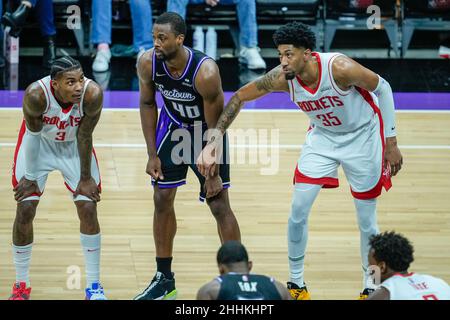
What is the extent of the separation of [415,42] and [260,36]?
7.13ft

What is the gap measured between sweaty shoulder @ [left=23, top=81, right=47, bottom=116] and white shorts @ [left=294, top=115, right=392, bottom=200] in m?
1.79

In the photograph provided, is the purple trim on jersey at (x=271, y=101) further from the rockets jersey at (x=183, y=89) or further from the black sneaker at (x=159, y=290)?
the black sneaker at (x=159, y=290)

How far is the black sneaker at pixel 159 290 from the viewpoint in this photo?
6.88m

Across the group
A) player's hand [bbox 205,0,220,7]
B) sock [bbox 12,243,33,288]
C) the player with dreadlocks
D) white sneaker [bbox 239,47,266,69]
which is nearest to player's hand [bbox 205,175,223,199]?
the player with dreadlocks

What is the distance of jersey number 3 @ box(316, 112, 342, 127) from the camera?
6.65 m

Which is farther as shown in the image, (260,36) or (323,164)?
(260,36)

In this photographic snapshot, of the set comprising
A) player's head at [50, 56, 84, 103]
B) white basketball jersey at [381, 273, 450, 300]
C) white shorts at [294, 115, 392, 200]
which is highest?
player's head at [50, 56, 84, 103]

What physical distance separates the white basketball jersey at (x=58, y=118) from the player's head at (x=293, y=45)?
1339 millimetres

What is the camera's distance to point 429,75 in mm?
12656

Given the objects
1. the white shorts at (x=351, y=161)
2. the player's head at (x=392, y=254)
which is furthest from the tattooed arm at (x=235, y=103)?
the player's head at (x=392, y=254)

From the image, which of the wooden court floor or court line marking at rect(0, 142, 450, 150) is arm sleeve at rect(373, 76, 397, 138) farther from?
court line marking at rect(0, 142, 450, 150)

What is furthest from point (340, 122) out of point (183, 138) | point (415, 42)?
point (415, 42)

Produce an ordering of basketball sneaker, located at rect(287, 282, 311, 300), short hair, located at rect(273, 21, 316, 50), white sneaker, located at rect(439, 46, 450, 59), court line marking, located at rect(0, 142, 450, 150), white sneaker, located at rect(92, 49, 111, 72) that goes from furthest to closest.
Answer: white sneaker, located at rect(439, 46, 450, 59), white sneaker, located at rect(92, 49, 111, 72), court line marking, located at rect(0, 142, 450, 150), basketball sneaker, located at rect(287, 282, 311, 300), short hair, located at rect(273, 21, 316, 50)
